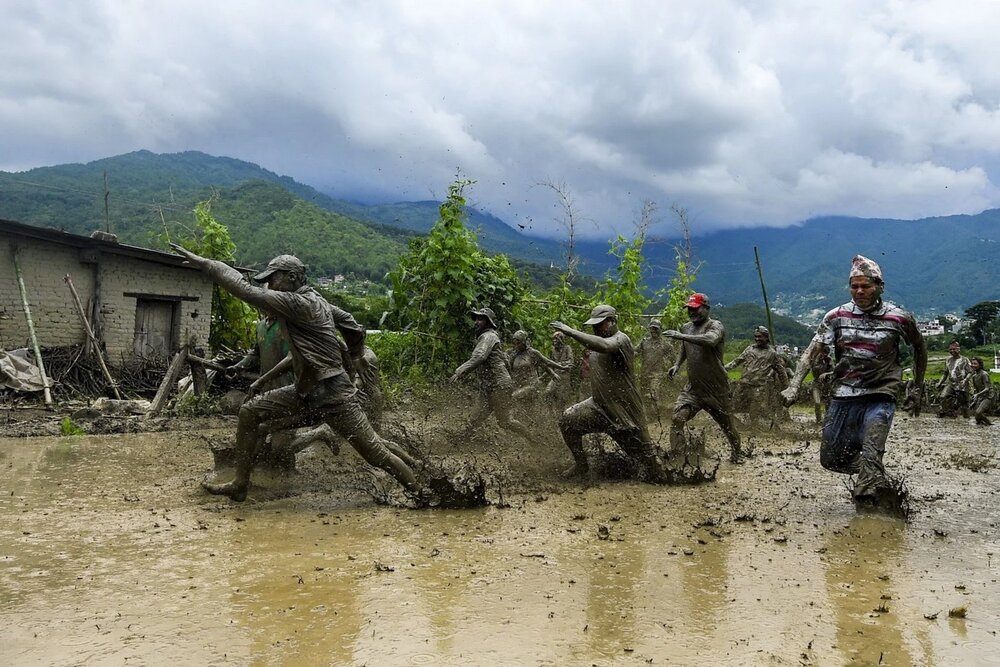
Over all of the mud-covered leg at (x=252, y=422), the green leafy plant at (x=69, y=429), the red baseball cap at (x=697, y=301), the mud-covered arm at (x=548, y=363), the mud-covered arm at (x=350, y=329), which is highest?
the red baseball cap at (x=697, y=301)

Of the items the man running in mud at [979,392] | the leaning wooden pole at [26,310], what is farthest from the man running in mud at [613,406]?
the man running in mud at [979,392]

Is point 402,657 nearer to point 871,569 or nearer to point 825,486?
point 871,569

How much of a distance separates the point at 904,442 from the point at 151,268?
14.5 m

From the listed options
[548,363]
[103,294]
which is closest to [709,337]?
[548,363]

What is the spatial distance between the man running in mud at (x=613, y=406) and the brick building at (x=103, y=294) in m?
11.5

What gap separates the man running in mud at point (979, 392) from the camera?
16.2 m

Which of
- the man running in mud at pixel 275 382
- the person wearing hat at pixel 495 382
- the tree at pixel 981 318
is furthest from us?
the tree at pixel 981 318

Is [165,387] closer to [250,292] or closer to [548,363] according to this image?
Answer: [548,363]

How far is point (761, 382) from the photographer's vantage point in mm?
13156

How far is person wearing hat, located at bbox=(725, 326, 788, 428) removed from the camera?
1317cm

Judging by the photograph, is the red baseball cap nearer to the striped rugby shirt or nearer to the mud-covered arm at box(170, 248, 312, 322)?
the striped rugby shirt

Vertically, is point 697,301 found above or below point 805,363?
above

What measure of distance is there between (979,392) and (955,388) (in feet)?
3.03

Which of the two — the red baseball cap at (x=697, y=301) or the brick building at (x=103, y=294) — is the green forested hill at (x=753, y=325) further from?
the red baseball cap at (x=697, y=301)
